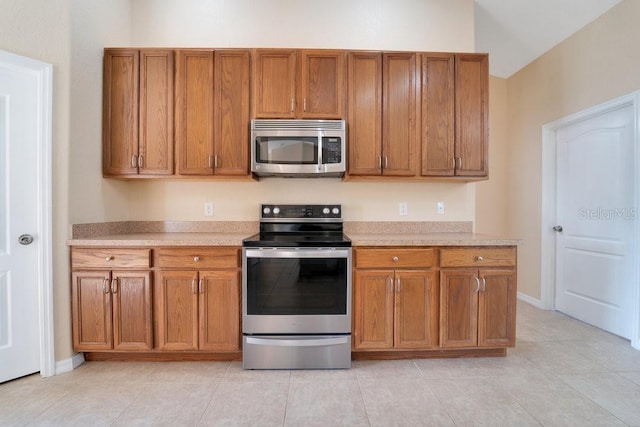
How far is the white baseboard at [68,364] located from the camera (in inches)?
86.4

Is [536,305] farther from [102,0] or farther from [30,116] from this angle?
[102,0]

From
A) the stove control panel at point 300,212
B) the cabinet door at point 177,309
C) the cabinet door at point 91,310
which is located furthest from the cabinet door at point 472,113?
the cabinet door at point 91,310

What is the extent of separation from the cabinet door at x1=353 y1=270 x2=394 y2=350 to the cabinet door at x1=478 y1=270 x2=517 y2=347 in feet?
2.37

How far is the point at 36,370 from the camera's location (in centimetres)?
216

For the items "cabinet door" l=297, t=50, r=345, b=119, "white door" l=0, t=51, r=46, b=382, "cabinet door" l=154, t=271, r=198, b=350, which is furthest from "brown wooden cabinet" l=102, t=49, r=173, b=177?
"cabinet door" l=297, t=50, r=345, b=119

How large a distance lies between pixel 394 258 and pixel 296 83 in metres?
1.68

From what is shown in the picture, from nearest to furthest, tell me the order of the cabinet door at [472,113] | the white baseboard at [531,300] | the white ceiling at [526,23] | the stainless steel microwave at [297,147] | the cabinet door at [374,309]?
the cabinet door at [374,309] → the stainless steel microwave at [297,147] → the cabinet door at [472,113] → the white ceiling at [526,23] → the white baseboard at [531,300]

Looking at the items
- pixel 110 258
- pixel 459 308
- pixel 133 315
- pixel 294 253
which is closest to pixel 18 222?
pixel 110 258

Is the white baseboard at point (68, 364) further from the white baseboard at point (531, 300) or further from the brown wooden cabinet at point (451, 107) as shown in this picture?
the white baseboard at point (531, 300)

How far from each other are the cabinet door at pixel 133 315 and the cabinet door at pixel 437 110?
2.47m

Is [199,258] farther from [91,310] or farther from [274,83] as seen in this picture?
[274,83]

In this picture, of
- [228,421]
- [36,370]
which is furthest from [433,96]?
[36,370]

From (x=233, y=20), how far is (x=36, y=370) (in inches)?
131

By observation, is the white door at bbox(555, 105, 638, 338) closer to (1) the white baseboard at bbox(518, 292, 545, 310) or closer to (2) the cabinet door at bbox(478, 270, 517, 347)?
(1) the white baseboard at bbox(518, 292, 545, 310)
